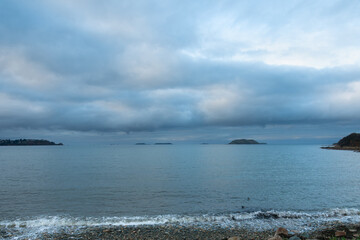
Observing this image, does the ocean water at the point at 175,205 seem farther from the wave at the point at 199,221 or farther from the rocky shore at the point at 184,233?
the rocky shore at the point at 184,233

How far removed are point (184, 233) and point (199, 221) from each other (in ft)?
13.2

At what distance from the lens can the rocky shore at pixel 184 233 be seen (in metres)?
18.2

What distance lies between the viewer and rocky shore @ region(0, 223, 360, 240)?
1817cm

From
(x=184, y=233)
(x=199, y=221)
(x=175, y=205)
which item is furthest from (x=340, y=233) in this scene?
(x=175, y=205)

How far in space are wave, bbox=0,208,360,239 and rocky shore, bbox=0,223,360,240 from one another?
904mm

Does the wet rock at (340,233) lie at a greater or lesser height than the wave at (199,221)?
greater

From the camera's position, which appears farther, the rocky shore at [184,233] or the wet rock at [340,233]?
the rocky shore at [184,233]

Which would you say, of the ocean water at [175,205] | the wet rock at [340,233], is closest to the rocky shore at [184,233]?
the wet rock at [340,233]

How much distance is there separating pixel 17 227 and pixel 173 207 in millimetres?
15051

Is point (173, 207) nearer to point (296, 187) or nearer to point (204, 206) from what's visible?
point (204, 206)

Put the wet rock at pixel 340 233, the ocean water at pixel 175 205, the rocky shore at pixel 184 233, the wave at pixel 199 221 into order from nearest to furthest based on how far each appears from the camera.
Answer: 1. the wet rock at pixel 340 233
2. the rocky shore at pixel 184 233
3. the wave at pixel 199 221
4. the ocean water at pixel 175 205

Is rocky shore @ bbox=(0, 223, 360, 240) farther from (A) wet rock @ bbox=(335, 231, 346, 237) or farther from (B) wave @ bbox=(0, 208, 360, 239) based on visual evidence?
(B) wave @ bbox=(0, 208, 360, 239)

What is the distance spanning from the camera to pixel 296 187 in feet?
130

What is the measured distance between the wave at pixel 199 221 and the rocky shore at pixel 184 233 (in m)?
0.90
